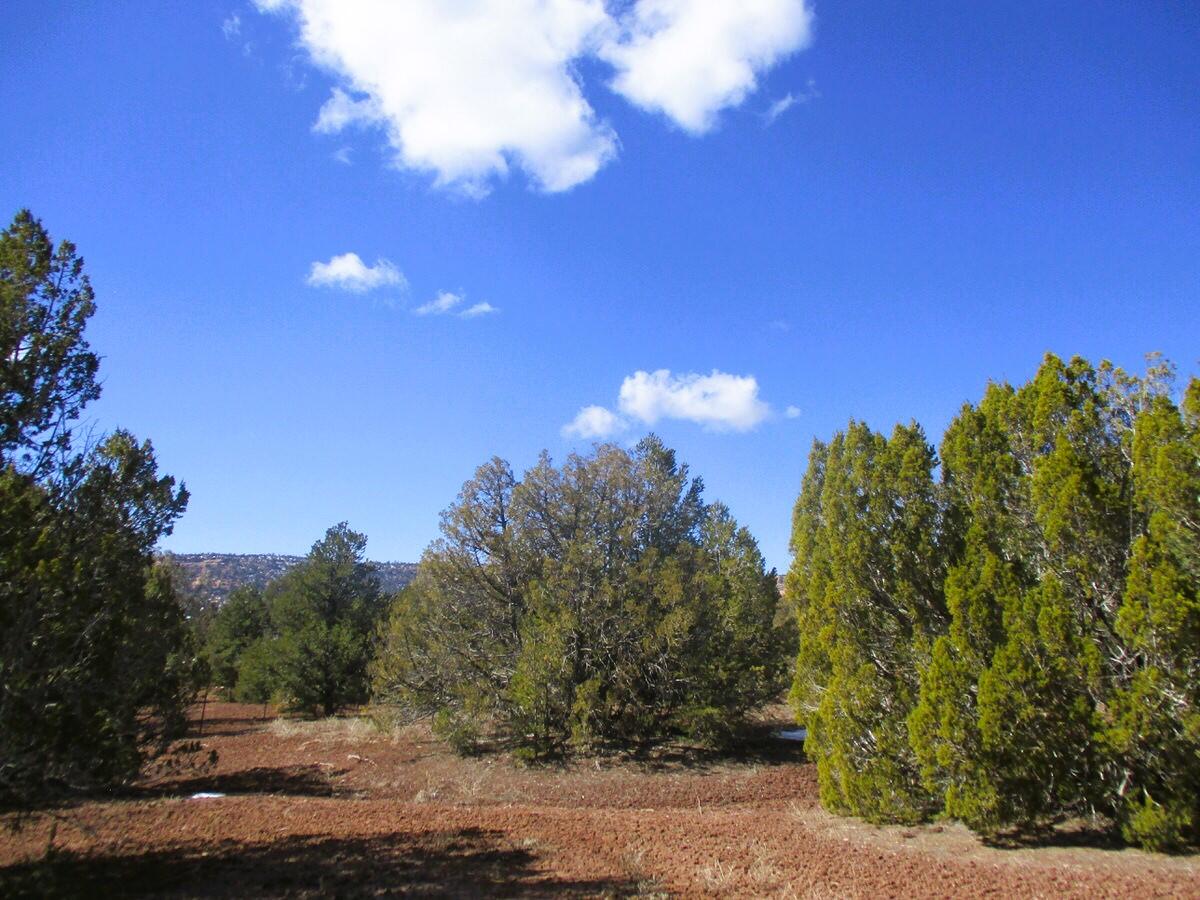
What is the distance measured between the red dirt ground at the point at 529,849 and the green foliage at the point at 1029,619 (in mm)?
939

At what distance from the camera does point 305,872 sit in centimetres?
884

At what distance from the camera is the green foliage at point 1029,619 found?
8.63 metres

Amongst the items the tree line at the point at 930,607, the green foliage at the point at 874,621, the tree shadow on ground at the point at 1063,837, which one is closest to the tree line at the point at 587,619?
the tree line at the point at 930,607

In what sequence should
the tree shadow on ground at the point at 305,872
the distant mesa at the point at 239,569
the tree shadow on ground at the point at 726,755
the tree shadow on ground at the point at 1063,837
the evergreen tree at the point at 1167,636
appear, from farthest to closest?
the distant mesa at the point at 239,569
the tree shadow on ground at the point at 726,755
the tree shadow on ground at the point at 1063,837
the evergreen tree at the point at 1167,636
the tree shadow on ground at the point at 305,872

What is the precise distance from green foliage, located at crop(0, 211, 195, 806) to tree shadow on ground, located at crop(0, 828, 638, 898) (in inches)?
45.9

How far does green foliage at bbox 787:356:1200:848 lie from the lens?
863 cm

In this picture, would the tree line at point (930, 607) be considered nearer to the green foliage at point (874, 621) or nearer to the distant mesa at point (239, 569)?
the green foliage at point (874, 621)

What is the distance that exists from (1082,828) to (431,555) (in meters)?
18.3

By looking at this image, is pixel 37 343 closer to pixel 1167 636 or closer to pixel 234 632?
pixel 1167 636

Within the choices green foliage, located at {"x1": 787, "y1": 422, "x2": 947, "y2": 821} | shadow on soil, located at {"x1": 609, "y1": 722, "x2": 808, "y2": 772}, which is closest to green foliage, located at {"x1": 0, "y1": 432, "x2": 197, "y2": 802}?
green foliage, located at {"x1": 787, "y1": 422, "x2": 947, "y2": 821}

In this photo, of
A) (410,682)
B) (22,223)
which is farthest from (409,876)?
(410,682)

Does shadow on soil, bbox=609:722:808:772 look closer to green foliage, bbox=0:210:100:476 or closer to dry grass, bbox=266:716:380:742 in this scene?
dry grass, bbox=266:716:380:742

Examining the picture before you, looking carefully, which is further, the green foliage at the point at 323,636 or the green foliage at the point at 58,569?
the green foliage at the point at 323,636

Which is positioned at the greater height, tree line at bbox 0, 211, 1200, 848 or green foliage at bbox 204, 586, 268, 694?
tree line at bbox 0, 211, 1200, 848
